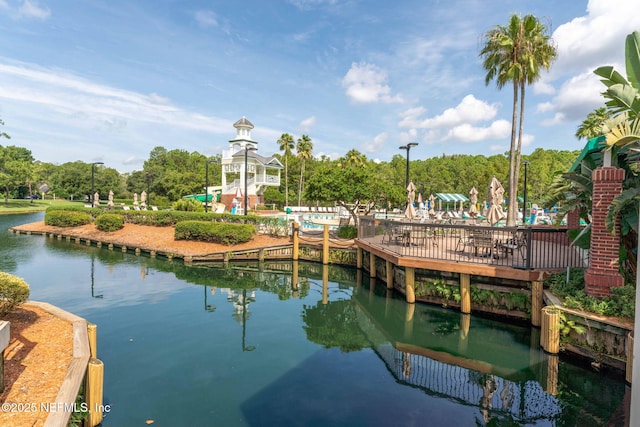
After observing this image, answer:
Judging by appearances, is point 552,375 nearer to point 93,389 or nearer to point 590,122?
point 93,389

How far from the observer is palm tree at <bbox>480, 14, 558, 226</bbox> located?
20.1 meters

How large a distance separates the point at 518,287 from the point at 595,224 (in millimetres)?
3241

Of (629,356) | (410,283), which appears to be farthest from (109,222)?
(629,356)

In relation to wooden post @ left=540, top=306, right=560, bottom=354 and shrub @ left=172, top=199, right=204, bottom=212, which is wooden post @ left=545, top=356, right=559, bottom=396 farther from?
shrub @ left=172, top=199, right=204, bottom=212

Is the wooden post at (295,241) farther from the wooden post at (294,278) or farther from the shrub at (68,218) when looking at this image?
the shrub at (68,218)

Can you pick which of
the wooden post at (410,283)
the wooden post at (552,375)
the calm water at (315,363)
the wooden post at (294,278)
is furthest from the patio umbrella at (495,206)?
the wooden post at (294,278)

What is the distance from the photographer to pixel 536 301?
34.8 ft

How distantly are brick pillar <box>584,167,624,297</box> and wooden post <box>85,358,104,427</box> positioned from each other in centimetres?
1017

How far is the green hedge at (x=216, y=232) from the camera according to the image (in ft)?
76.4

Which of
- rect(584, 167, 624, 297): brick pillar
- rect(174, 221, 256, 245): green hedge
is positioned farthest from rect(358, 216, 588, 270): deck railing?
rect(174, 221, 256, 245): green hedge

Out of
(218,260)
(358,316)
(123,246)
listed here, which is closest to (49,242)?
(123,246)

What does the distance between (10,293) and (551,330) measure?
11.3m

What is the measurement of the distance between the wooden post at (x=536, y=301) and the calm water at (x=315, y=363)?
0.32 meters

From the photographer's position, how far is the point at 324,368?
859 centimetres
